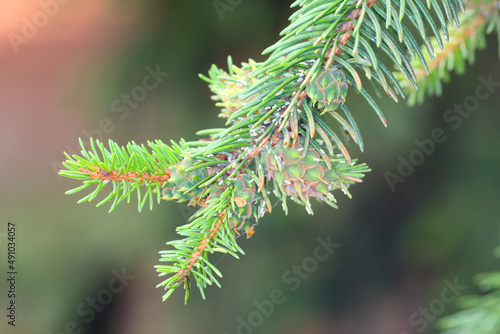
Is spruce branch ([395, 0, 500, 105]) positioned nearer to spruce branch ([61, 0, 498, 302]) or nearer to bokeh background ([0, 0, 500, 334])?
spruce branch ([61, 0, 498, 302])

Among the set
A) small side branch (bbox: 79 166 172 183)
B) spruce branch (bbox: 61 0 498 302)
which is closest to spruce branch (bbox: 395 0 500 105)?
spruce branch (bbox: 61 0 498 302)

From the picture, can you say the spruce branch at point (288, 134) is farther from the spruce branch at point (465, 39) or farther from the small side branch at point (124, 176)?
the spruce branch at point (465, 39)

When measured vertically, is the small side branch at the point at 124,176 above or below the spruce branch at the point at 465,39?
above

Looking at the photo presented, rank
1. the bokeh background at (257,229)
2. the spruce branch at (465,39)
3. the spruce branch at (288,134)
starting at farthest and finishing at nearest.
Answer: the bokeh background at (257,229) → the spruce branch at (465,39) → the spruce branch at (288,134)

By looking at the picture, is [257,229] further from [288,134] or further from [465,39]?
[288,134]

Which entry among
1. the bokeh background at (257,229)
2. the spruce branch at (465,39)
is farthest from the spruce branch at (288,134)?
the bokeh background at (257,229)
